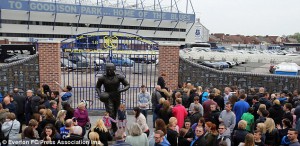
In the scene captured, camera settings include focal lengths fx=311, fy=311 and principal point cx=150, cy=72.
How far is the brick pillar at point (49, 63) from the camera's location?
1170 centimetres

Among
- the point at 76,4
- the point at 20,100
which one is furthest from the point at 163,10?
the point at 20,100

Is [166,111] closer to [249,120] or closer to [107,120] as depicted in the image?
[107,120]

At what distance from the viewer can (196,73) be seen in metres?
13.6

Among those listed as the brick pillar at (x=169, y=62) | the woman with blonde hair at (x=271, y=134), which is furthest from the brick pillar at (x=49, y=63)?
the woman with blonde hair at (x=271, y=134)

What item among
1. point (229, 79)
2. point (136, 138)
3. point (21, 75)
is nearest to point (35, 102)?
point (21, 75)

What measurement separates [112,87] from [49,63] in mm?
4849

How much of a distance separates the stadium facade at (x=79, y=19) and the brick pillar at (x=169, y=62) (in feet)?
173

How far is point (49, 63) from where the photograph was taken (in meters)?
11.8

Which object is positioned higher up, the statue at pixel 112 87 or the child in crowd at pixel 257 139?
the statue at pixel 112 87

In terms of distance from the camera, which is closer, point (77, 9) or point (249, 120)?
point (249, 120)

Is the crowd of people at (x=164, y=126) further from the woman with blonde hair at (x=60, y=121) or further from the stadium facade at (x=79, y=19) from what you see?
the stadium facade at (x=79, y=19)

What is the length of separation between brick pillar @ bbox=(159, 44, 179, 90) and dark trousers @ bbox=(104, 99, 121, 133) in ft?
16.5

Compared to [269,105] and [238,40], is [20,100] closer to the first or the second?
[269,105]

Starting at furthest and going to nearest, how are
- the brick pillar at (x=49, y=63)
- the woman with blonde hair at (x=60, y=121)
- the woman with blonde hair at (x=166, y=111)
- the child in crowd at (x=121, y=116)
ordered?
the brick pillar at (x=49, y=63), the woman with blonde hair at (x=166, y=111), the child in crowd at (x=121, y=116), the woman with blonde hair at (x=60, y=121)
